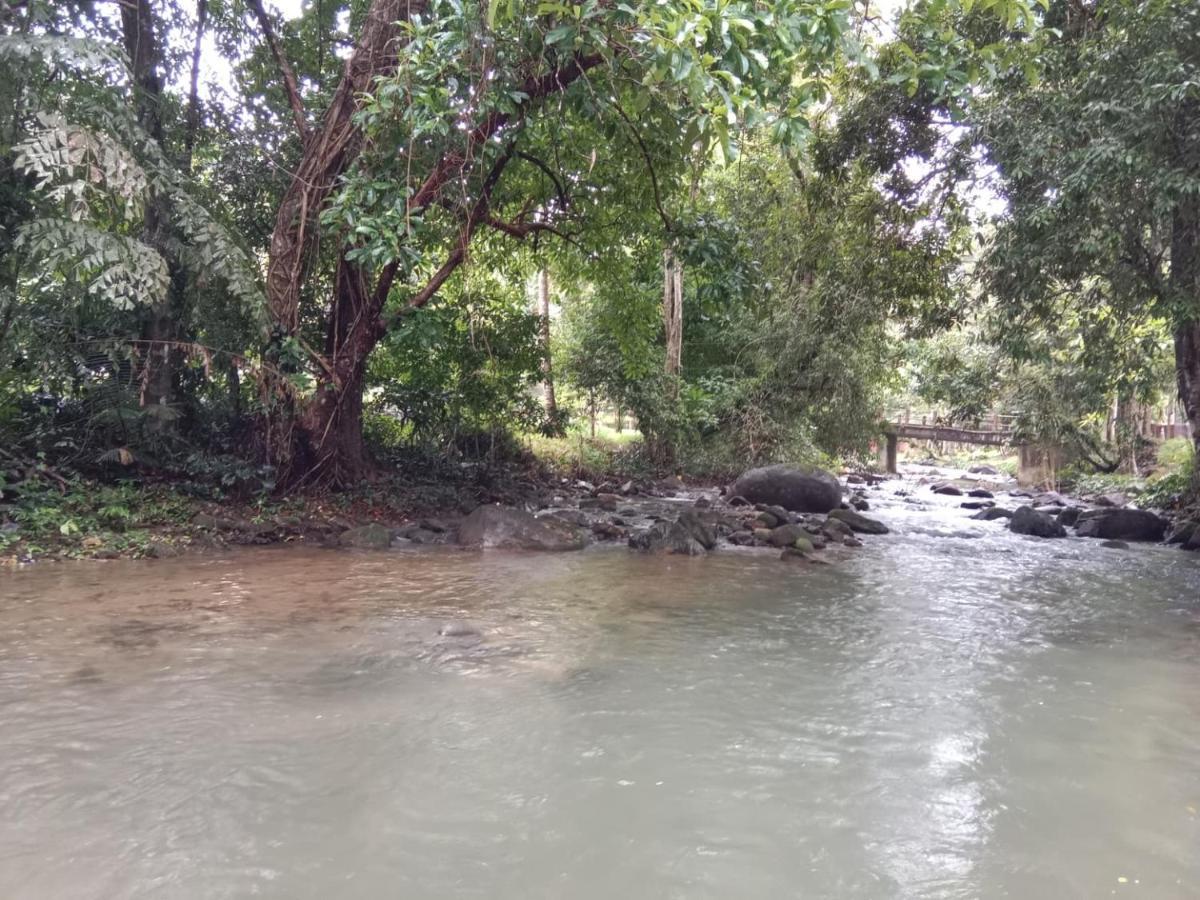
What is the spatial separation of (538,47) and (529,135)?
2610mm

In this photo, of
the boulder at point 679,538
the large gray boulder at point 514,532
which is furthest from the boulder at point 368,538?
the boulder at point 679,538

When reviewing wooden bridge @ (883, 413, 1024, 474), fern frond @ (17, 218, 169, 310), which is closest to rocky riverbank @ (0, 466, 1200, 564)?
fern frond @ (17, 218, 169, 310)

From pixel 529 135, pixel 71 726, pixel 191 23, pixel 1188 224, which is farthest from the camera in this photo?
pixel 191 23

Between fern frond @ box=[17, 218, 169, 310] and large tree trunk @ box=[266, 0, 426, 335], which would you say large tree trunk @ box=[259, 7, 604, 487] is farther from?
fern frond @ box=[17, 218, 169, 310]

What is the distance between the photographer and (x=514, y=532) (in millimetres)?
10070

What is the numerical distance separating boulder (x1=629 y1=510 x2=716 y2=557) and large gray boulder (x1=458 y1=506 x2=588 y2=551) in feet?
2.56

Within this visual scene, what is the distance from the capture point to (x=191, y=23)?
36.5 ft

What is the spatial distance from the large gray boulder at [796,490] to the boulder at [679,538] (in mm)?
4410

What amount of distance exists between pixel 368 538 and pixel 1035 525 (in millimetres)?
9781

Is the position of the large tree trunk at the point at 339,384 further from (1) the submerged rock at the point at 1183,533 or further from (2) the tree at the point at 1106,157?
(1) the submerged rock at the point at 1183,533

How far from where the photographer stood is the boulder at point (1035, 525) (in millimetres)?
12391

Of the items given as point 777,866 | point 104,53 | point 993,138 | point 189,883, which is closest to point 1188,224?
point 993,138

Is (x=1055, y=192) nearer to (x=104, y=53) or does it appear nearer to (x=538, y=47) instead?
(x=538, y=47)

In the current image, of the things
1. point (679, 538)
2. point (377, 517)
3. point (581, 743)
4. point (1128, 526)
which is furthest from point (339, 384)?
point (1128, 526)
